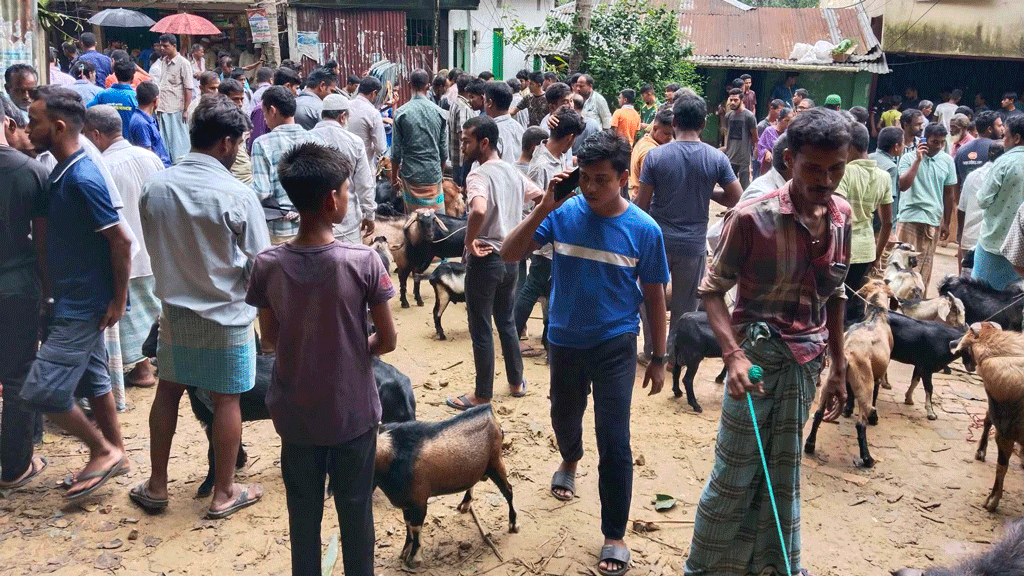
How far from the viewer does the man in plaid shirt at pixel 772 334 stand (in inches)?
127

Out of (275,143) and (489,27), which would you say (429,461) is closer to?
(275,143)

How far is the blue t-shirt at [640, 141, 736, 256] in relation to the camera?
235 inches

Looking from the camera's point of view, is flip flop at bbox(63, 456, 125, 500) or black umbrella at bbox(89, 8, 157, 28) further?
black umbrella at bbox(89, 8, 157, 28)

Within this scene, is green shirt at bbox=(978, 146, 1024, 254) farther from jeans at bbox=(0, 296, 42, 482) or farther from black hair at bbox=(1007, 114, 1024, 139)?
jeans at bbox=(0, 296, 42, 482)

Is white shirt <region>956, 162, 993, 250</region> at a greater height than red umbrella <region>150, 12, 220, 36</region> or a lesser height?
lesser

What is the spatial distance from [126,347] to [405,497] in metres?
3.08

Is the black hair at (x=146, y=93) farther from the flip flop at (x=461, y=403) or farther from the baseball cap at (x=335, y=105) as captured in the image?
the flip flop at (x=461, y=403)

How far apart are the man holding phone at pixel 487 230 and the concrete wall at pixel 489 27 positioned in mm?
16165

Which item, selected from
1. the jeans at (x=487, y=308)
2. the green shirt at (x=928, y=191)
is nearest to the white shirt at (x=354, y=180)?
the jeans at (x=487, y=308)

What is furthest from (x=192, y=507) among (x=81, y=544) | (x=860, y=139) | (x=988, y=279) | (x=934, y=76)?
(x=934, y=76)

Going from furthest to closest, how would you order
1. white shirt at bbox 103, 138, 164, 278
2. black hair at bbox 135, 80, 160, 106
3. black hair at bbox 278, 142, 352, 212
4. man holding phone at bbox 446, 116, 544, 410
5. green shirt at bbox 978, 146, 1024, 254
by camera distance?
1. black hair at bbox 135, 80, 160, 106
2. green shirt at bbox 978, 146, 1024, 254
3. white shirt at bbox 103, 138, 164, 278
4. man holding phone at bbox 446, 116, 544, 410
5. black hair at bbox 278, 142, 352, 212

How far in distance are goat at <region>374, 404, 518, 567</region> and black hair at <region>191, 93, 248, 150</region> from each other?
1695 millimetres

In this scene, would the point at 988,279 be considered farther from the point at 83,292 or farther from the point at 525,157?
the point at 83,292

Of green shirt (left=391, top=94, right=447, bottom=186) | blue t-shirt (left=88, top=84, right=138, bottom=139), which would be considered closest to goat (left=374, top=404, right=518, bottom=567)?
green shirt (left=391, top=94, right=447, bottom=186)
